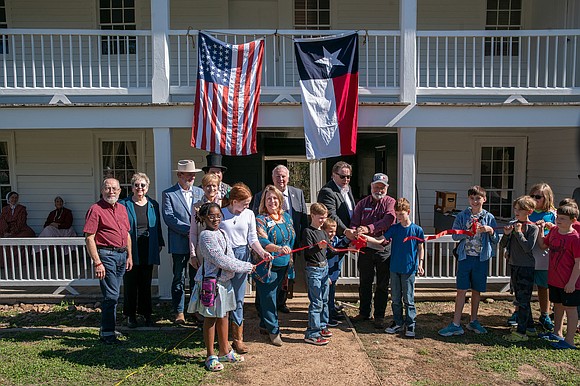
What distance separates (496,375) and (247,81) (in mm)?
5142

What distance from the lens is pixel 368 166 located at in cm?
1260

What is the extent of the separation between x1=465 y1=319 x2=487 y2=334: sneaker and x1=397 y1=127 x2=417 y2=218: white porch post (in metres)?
2.07

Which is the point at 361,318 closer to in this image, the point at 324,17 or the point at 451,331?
the point at 451,331

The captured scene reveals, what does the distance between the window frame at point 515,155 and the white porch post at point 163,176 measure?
23.1ft

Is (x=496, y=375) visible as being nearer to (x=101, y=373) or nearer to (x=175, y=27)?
(x=101, y=373)

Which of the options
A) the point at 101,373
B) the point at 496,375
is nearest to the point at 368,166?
the point at 496,375

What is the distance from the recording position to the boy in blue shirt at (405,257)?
534 centimetres

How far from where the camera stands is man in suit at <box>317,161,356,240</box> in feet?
18.7

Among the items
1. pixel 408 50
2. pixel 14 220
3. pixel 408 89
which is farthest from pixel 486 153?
pixel 14 220

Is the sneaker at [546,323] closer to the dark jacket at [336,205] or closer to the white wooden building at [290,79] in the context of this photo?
the dark jacket at [336,205]

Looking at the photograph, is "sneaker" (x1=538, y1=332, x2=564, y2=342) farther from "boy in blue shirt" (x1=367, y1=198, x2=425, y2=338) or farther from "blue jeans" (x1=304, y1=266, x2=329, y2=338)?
"blue jeans" (x1=304, y1=266, x2=329, y2=338)

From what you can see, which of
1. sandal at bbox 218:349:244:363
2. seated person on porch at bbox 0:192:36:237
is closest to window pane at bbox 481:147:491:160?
sandal at bbox 218:349:244:363

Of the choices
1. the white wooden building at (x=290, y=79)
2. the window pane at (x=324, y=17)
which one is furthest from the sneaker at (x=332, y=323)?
the window pane at (x=324, y=17)

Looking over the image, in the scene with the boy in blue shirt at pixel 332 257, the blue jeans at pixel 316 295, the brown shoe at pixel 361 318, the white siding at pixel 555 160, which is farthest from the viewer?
the white siding at pixel 555 160
